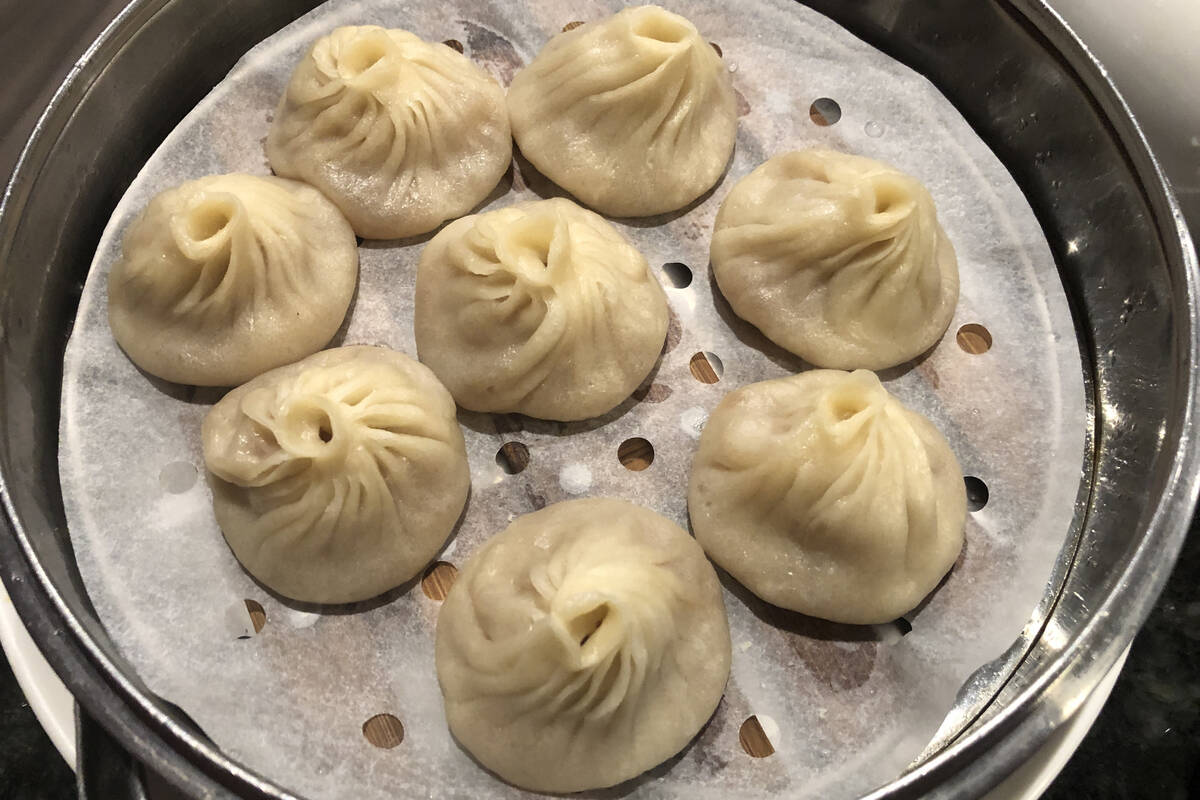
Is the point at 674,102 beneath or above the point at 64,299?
above

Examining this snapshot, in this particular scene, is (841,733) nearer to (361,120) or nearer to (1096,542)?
(1096,542)

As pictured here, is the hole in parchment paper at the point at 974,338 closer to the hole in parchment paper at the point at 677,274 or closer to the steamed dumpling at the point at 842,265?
the steamed dumpling at the point at 842,265

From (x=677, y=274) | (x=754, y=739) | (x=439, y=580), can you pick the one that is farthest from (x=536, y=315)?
(x=754, y=739)

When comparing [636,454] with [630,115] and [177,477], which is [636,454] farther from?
[177,477]

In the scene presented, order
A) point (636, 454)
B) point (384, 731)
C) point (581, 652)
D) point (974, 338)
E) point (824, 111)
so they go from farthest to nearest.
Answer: point (824, 111), point (974, 338), point (636, 454), point (384, 731), point (581, 652)

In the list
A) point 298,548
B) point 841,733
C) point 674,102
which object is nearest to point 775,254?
point 674,102
